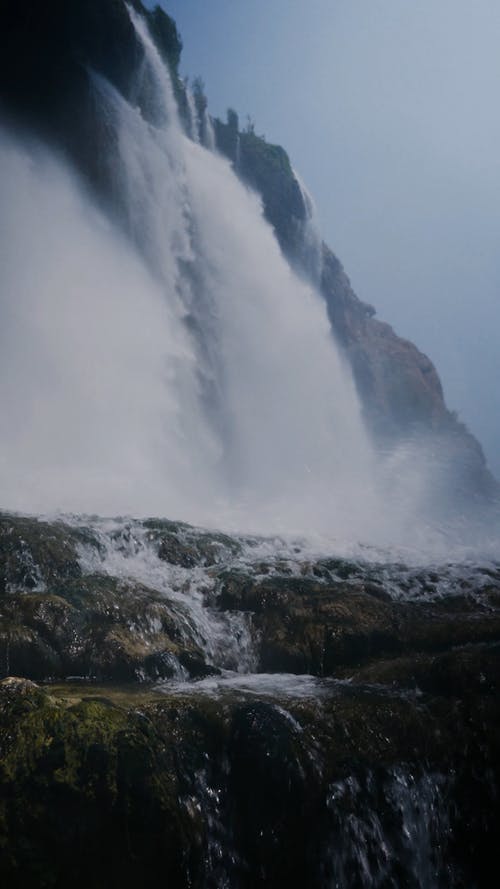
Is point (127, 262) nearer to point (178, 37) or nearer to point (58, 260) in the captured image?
point (58, 260)

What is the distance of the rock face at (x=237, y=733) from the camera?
3586 mm

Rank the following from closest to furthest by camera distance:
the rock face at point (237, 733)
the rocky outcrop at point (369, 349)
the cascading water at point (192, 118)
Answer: the rock face at point (237, 733), the cascading water at point (192, 118), the rocky outcrop at point (369, 349)

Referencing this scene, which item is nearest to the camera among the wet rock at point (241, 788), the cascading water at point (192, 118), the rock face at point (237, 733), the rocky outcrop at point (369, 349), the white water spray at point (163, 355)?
the wet rock at point (241, 788)

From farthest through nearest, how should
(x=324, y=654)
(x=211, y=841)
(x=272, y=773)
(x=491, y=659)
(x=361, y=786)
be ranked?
(x=324, y=654)
(x=491, y=659)
(x=361, y=786)
(x=272, y=773)
(x=211, y=841)

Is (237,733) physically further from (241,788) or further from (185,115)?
(185,115)

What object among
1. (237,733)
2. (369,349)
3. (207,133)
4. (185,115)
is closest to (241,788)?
(237,733)

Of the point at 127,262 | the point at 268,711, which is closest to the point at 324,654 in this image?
the point at 268,711

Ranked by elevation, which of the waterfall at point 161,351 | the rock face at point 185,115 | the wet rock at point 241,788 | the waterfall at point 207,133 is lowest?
the wet rock at point 241,788

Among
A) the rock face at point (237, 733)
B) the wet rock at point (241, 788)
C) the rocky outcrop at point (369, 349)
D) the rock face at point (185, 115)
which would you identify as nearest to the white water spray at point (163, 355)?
the rock face at point (185, 115)

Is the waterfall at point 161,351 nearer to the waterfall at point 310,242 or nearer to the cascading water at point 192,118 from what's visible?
the cascading water at point 192,118

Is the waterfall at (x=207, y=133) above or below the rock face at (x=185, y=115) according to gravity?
above

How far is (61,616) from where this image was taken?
646cm

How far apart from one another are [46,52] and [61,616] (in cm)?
2334

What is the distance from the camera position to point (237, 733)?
4.52 m
